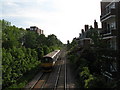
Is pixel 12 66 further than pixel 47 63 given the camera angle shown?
No

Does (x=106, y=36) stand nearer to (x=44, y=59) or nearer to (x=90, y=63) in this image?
(x=90, y=63)

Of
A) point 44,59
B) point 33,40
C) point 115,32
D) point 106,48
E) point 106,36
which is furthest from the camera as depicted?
point 33,40

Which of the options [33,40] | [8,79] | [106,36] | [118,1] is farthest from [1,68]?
[33,40]

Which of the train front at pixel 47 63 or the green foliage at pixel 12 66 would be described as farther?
the train front at pixel 47 63

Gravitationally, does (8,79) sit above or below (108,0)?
below

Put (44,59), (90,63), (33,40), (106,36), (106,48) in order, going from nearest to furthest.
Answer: (106,48) < (106,36) < (90,63) < (44,59) < (33,40)

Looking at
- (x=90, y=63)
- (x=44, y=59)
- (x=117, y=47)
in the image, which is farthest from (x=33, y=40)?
(x=117, y=47)

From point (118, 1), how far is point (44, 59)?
1461 cm

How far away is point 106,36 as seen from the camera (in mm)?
20219

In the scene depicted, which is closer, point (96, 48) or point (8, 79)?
point (96, 48)

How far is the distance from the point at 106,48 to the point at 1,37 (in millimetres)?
27732

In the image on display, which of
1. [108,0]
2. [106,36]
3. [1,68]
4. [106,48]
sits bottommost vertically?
[1,68]

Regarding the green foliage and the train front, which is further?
the train front

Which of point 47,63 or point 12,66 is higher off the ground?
point 12,66
